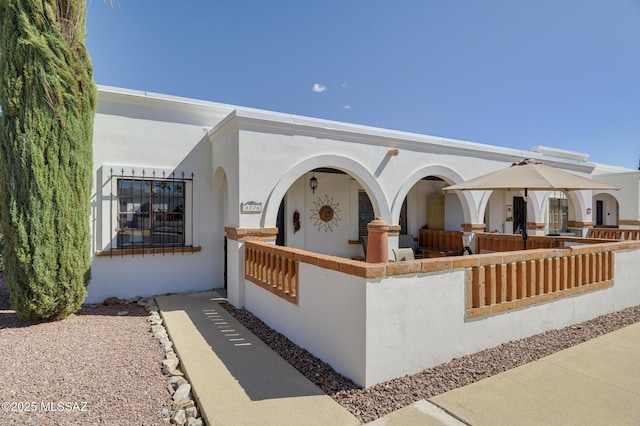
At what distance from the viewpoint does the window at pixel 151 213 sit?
23.2 feet

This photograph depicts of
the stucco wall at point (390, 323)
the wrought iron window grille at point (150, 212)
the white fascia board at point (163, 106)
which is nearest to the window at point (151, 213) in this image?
the wrought iron window grille at point (150, 212)

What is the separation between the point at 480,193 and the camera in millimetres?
9656

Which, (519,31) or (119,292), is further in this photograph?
(519,31)

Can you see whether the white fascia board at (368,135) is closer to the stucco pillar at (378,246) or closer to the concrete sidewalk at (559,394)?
the stucco pillar at (378,246)

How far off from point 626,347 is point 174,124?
8.65 meters

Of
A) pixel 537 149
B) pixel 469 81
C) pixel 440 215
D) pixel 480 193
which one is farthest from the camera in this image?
pixel 537 149

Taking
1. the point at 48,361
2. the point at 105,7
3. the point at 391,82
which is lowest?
the point at 48,361

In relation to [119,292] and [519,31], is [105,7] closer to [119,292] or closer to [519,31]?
[119,292]

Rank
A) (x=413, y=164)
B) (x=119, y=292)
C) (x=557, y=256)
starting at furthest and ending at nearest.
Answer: (x=413, y=164)
(x=119, y=292)
(x=557, y=256)

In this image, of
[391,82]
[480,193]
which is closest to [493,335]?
[480,193]

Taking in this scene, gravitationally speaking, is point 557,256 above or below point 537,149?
below

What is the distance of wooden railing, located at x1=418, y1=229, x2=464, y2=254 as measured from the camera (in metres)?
10.8

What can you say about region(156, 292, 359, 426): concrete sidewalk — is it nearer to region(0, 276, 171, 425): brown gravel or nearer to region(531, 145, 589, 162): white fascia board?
region(0, 276, 171, 425): brown gravel

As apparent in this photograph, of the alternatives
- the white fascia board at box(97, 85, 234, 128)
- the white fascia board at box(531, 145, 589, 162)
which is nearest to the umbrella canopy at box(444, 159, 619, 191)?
the white fascia board at box(97, 85, 234, 128)
